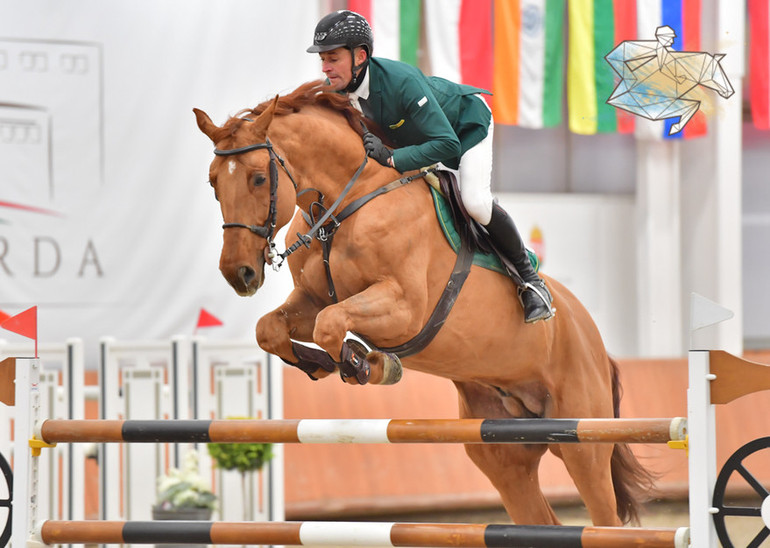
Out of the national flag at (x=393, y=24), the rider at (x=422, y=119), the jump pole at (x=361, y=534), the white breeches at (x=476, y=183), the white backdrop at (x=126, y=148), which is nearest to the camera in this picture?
the jump pole at (x=361, y=534)

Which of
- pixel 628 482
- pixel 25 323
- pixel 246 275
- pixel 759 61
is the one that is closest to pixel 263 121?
pixel 246 275

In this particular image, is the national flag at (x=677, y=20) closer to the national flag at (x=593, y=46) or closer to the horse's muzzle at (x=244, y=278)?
the national flag at (x=593, y=46)

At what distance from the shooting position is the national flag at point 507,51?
21.7 feet

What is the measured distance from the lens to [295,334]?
9.11 feet

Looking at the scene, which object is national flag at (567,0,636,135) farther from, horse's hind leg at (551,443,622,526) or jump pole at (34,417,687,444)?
jump pole at (34,417,687,444)

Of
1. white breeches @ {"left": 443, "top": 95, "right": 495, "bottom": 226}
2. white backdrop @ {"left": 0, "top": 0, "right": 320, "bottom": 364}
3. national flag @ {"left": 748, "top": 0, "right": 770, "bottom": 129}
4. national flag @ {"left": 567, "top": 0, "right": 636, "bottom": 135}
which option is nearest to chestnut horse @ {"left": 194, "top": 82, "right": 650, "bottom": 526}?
white breeches @ {"left": 443, "top": 95, "right": 495, "bottom": 226}

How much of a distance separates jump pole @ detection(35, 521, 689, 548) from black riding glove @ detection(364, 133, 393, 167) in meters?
1.01

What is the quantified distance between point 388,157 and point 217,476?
2643 millimetres

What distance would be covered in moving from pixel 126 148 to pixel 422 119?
378cm

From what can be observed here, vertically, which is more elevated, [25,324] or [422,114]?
[422,114]

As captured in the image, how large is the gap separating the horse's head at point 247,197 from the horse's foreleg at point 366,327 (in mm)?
209

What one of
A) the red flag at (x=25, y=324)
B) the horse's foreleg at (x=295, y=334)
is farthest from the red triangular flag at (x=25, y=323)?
the horse's foreleg at (x=295, y=334)

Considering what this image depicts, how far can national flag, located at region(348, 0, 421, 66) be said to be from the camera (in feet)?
21.2

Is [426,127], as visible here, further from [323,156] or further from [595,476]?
[595,476]
